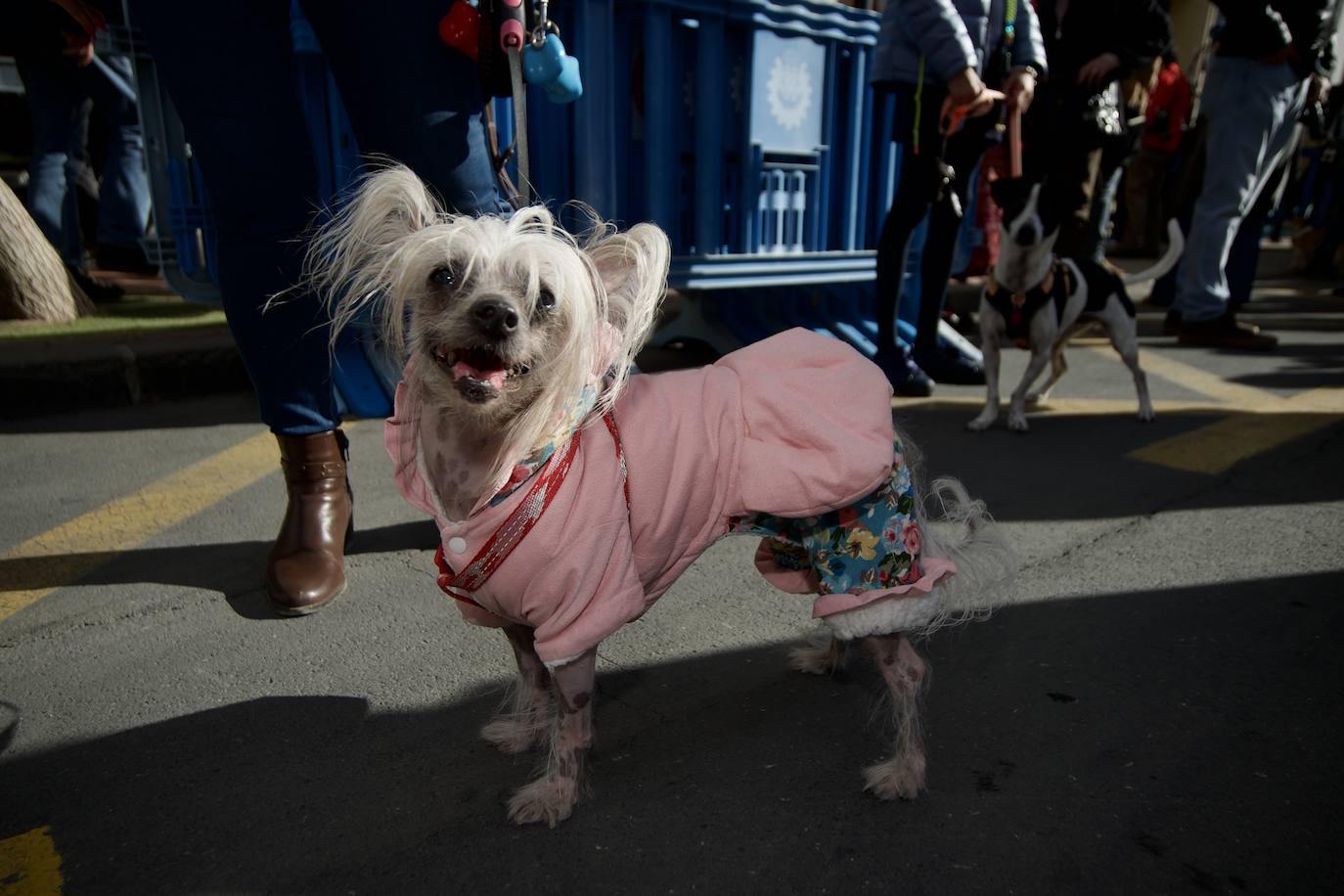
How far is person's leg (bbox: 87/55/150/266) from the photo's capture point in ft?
19.9

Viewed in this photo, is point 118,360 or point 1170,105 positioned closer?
point 118,360

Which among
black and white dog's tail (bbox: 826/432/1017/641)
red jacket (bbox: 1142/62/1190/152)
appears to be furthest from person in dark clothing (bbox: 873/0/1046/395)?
red jacket (bbox: 1142/62/1190/152)

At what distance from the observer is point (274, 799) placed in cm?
175

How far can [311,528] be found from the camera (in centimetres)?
262

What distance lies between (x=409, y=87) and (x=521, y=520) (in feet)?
4.33

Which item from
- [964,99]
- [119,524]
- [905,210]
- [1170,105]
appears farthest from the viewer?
[1170,105]

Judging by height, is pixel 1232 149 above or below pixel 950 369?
above

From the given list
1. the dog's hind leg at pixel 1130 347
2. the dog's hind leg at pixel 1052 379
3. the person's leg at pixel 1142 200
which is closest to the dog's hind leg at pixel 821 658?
the dog's hind leg at pixel 1130 347

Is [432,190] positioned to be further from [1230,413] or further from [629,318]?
[1230,413]

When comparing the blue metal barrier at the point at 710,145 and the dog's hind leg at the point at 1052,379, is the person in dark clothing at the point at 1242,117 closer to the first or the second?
the dog's hind leg at the point at 1052,379

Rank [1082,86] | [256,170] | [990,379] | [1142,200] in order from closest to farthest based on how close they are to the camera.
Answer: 1. [256,170]
2. [990,379]
3. [1082,86]
4. [1142,200]

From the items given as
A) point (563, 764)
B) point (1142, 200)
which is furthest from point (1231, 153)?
point (1142, 200)

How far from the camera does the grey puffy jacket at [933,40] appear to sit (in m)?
4.36

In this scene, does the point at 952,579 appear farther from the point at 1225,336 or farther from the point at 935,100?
the point at 1225,336
